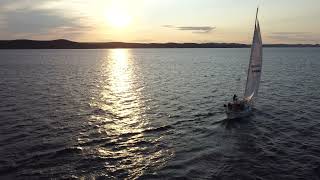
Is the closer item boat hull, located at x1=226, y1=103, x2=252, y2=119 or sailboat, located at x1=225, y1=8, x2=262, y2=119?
boat hull, located at x1=226, y1=103, x2=252, y2=119

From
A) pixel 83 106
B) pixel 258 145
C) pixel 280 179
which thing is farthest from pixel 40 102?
pixel 280 179

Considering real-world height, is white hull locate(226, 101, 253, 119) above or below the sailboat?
below

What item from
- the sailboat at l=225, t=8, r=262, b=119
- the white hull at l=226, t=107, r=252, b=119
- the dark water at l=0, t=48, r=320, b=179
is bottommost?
the dark water at l=0, t=48, r=320, b=179

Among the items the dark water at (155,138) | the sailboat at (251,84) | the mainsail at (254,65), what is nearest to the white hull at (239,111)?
the sailboat at (251,84)

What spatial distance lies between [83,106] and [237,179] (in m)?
34.1

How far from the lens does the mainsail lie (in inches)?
1859

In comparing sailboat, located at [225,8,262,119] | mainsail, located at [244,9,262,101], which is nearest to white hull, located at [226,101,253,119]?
sailboat, located at [225,8,262,119]

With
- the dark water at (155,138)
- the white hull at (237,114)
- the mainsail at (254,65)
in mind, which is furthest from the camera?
the mainsail at (254,65)

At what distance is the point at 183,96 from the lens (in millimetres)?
66938

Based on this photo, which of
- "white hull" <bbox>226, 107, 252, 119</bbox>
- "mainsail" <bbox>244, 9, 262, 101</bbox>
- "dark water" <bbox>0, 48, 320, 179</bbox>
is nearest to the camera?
"dark water" <bbox>0, 48, 320, 179</bbox>

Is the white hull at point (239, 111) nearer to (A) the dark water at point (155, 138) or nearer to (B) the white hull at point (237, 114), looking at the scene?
(B) the white hull at point (237, 114)

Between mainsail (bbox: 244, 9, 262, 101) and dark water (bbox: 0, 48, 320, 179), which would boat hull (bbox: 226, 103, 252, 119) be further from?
mainsail (bbox: 244, 9, 262, 101)

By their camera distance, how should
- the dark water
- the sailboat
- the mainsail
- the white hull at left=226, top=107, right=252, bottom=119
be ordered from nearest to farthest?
1. the dark water
2. the white hull at left=226, top=107, right=252, bottom=119
3. the sailboat
4. the mainsail

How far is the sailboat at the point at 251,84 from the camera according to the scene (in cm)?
4634
